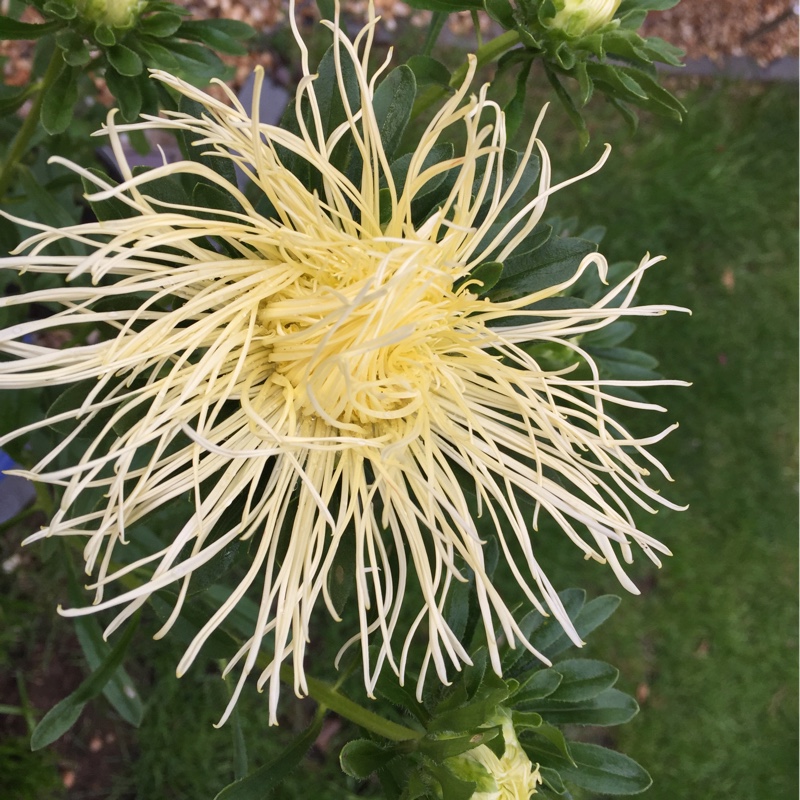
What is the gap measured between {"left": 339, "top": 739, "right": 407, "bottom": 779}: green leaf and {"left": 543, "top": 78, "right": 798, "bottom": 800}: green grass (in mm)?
1416

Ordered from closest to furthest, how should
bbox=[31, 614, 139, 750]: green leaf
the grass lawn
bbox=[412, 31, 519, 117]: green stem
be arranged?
bbox=[412, 31, 519, 117]: green stem → bbox=[31, 614, 139, 750]: green leaf → the grass lawn

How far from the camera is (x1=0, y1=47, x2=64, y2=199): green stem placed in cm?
76

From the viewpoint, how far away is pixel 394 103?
0.64 meters

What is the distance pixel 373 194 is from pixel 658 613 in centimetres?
186

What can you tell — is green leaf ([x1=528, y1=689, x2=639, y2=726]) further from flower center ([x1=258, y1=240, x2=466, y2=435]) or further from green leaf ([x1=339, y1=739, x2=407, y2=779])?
flower center ([x1=258, y1=240, x2=466, y2=435])

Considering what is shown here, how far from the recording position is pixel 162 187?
23.6 inches

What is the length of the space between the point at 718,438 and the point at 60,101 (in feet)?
6.63

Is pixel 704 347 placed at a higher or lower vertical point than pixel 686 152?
lower

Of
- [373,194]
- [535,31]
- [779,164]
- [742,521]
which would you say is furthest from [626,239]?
[373,194]

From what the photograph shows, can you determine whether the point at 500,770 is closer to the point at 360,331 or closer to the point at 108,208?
the point at 360,331

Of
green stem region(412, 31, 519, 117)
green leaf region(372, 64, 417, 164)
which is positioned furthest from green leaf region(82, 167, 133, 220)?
green stem region(412, 31, 519, 117)

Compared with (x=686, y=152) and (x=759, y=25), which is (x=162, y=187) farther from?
(x=759, y=25)

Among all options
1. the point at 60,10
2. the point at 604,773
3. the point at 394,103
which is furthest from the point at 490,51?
the point at 604,773

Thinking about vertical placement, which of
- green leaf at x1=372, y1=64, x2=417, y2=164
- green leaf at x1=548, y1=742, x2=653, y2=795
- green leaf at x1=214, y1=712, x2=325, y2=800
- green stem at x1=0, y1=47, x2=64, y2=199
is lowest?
green leaf at x1=214, y1=712, x2=325, y2=800
